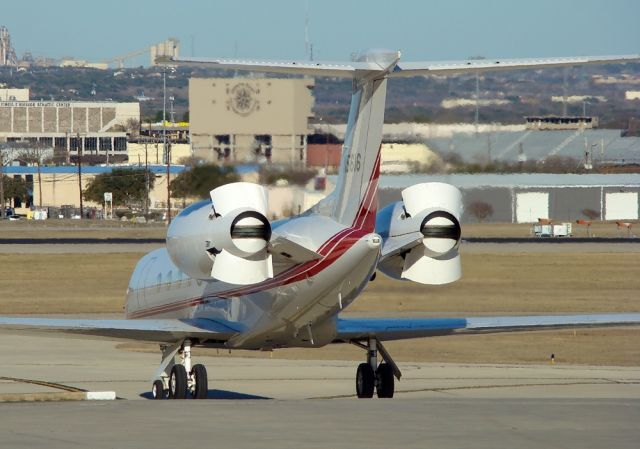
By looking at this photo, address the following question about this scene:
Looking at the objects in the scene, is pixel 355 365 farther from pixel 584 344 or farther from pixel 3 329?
pixel 3 329

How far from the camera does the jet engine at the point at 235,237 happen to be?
23109 mm

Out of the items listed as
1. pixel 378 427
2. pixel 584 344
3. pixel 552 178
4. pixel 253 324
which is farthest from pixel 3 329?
pixel 552 178

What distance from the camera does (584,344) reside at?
42.3 metres

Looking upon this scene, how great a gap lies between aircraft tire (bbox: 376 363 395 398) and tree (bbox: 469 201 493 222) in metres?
36.7

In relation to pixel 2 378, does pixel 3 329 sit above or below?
above

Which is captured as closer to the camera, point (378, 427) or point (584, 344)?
point (378, 427)

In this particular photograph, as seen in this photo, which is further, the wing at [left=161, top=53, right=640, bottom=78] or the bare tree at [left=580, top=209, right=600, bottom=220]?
the bare tree at [left=580, top=209, right=600, bottom=220]

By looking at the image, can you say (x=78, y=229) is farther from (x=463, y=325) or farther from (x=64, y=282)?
(x=463, y=325)

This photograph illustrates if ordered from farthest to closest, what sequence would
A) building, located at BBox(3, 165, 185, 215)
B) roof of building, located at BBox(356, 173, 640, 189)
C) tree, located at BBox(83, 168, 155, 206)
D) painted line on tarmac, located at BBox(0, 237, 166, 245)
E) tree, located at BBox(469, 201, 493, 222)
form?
building, located at BBox(3, 165, 185, 215) → painted line on tarmac, located at BBox(0, 237, 166, 245) → tree, located at BBox(83, 168, 155, 206) → tree, located at BBox(469, 201, 493, 222) → roof of building, located at BBox(356, 173, 640, 189)

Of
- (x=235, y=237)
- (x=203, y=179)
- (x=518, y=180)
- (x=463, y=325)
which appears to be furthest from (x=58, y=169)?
(x=235, y=237)

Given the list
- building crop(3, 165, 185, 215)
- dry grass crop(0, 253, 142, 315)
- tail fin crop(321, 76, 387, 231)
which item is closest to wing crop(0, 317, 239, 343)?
tail fin crop(321, 76, 387, 231)

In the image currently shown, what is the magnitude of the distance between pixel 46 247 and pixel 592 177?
1444 inches

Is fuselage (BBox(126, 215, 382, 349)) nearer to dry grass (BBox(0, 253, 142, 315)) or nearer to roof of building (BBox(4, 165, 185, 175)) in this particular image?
dry grass (BBox(0, 253, 142, 315))

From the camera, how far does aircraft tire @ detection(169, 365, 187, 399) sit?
27031 millimetres
